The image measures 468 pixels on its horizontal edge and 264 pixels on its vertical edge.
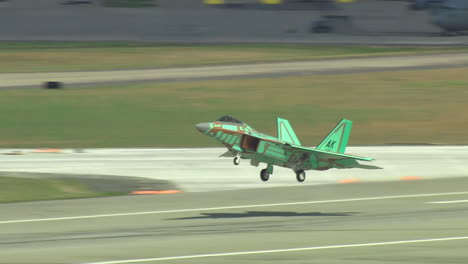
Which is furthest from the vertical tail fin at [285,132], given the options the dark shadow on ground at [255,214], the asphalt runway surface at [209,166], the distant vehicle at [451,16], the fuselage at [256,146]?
the distant vehicle at [451,16]

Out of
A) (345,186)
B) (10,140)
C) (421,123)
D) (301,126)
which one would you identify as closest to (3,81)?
(10,140)

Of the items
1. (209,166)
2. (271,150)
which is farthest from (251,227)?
(209,166)

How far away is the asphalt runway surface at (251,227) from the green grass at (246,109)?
15.7 m

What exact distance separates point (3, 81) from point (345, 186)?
4145cm

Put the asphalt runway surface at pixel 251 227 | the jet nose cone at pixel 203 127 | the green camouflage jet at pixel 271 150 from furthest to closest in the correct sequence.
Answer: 1. the asphalt runway surface at pixel 251 227
2. the green camouflage jet at pixel 271 150
3. the jet nose cone at pixel 203 127

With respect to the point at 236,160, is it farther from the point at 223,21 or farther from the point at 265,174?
the point at 223,21

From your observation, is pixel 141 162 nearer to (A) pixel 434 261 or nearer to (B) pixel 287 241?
→ (B) pixel 287 241

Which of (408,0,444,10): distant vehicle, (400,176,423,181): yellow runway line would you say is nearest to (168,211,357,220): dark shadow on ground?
(400,176,423,181): yellow runway line

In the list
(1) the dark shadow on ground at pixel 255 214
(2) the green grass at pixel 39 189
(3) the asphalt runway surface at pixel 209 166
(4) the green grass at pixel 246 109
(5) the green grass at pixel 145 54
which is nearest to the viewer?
(1) the dark shadow on ground at pixel 255 214

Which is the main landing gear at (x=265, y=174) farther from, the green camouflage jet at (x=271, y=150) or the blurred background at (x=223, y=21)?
the blurred background at (x=223, y=21)

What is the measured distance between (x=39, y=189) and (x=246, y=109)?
24.9 meters

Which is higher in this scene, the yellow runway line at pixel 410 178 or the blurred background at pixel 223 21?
the blurred background at pixel 223 21

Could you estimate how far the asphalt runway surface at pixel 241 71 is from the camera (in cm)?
6919

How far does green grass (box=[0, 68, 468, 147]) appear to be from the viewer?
51125 mm
